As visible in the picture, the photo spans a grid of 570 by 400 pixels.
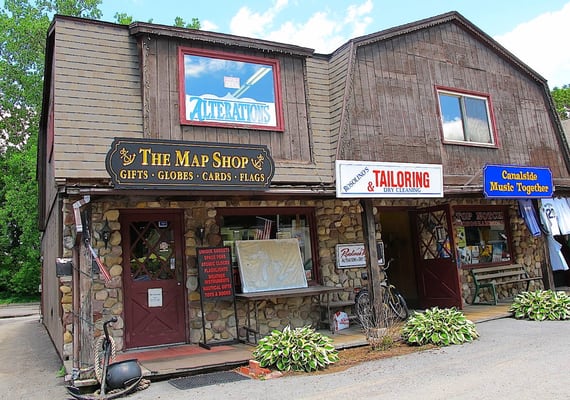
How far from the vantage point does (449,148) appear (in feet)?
37.3

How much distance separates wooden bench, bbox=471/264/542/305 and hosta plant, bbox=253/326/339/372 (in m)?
5.93

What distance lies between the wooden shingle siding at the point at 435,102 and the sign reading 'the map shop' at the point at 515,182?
1030mm

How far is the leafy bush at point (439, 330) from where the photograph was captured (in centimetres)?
824

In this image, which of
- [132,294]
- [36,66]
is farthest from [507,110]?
[36,66]

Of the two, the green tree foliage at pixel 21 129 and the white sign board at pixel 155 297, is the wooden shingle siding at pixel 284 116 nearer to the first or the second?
the white sign board at pixel 155 297

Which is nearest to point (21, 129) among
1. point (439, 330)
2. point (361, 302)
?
point (361, 302)

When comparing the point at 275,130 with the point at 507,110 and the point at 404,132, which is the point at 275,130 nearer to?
the point at 404,132

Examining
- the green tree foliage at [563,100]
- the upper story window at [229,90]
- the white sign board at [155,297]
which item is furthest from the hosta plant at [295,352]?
the green tree foliage at [563,100]

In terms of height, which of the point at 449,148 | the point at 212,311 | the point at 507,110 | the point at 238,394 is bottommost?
the point at 238,394

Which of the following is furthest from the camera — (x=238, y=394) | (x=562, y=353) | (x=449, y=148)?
(x=449, y=148)

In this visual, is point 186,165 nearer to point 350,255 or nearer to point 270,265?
point 270,265

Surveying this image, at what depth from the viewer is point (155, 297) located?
849 centimetres

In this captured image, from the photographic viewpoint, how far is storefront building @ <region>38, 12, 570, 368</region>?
7.42 metres

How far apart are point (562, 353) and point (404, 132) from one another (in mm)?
5345
